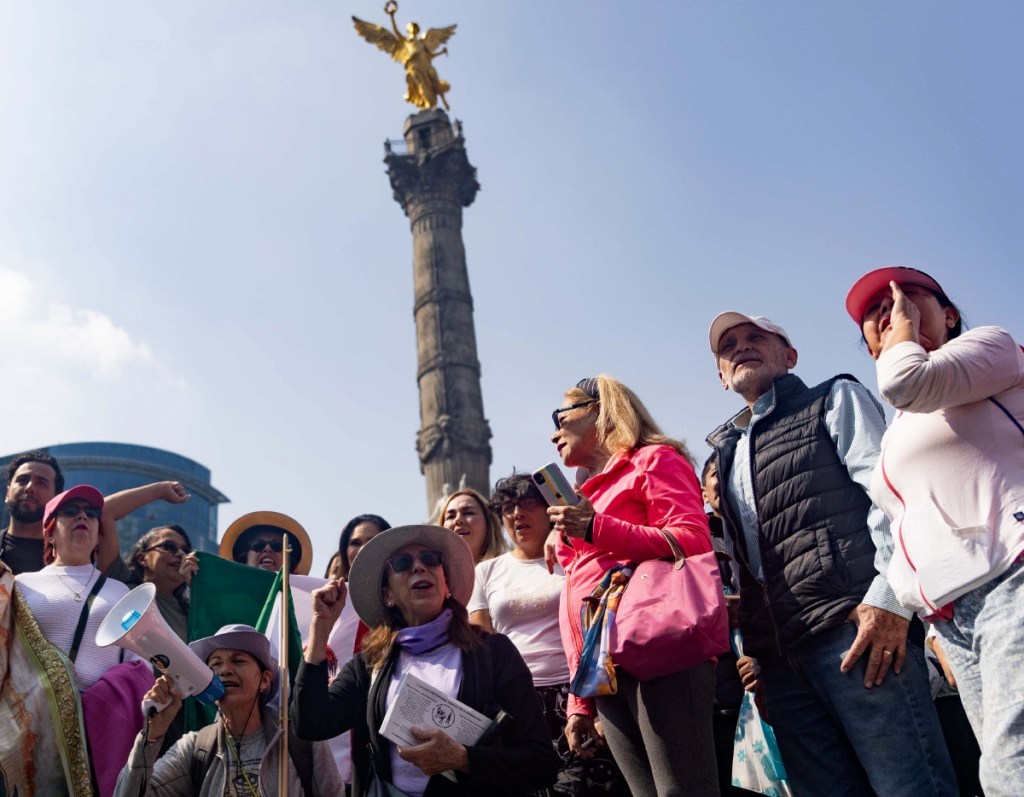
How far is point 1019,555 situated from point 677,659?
97 centimetres

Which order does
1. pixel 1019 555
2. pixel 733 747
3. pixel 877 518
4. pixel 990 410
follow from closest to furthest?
pixel 1019 555 < pixel 990 410 < pixel 877 518 < pixel 733 747

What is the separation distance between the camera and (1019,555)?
1.92 metres

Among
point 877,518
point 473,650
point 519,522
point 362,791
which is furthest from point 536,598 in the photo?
point 877,518

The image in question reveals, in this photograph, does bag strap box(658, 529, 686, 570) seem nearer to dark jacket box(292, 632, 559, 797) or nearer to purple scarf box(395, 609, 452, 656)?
dark jacket box(292, 632, 559, 797)

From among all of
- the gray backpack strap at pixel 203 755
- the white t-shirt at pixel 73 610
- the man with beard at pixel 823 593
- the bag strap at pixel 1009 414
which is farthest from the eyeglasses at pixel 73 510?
the bag strap at pixel 1009 414

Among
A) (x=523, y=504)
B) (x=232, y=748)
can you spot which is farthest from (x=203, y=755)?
(x=523, y=504)

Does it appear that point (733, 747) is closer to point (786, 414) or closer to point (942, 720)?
point (942, 720)

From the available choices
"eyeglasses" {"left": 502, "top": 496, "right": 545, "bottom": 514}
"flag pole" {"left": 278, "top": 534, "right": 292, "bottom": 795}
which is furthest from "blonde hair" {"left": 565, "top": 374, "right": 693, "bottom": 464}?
"flag pole" {"left": 278, "top": 534, "right": 292, "bottom": 795}

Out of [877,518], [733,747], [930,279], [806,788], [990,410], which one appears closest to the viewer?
[990,410]

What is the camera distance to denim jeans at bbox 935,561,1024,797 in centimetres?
186

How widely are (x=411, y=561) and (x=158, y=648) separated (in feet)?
2.73

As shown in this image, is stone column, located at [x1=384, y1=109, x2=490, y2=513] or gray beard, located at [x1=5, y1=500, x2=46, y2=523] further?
stone column, located at [x1=384, y1=109, x2=490, y2=513]

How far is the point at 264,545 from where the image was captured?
5.14 m

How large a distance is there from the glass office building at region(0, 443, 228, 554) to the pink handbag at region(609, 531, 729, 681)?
48.2 metres
